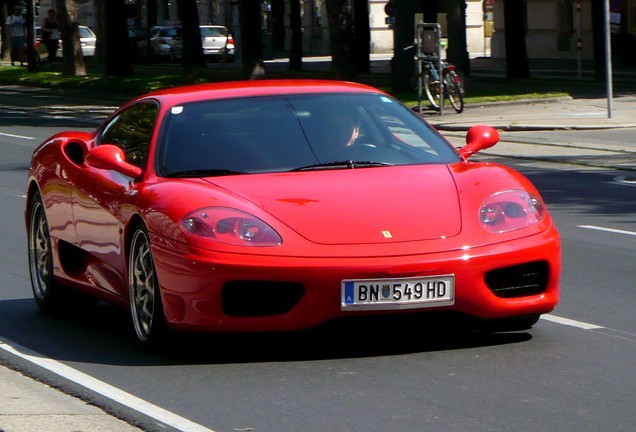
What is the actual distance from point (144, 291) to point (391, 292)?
1287mm

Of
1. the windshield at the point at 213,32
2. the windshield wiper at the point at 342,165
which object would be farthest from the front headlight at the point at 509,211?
the windshield at the point at 213,32

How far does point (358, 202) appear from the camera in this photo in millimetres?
6727

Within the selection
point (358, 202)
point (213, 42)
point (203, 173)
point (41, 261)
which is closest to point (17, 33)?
point (213, 42)

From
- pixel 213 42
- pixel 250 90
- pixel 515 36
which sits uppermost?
pixel 213 42

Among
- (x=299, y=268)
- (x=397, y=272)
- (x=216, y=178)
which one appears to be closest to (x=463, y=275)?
(x=397, y=272)

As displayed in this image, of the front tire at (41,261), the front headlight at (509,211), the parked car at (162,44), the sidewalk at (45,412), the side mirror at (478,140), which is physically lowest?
the sidewalk at (45,412)

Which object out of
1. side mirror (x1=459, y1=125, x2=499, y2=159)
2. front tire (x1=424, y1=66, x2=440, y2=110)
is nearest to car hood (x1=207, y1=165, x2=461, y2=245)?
side mirror (x1=459, y1=125, x2=499, y2=159)

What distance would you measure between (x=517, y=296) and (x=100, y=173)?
2353 millimetres

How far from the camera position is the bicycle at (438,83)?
2709 centimetres

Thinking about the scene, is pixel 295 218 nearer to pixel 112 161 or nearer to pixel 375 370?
pixel 375 370

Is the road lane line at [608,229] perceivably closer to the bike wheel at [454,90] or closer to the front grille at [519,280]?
the front grille at [519,280]

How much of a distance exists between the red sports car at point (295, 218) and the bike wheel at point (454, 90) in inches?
755

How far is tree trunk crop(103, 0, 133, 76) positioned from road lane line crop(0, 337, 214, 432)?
117 feet

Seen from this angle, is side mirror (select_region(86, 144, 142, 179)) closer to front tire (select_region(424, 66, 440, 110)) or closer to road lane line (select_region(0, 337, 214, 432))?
road lane line (select_region(0, 337, 214, 432))
